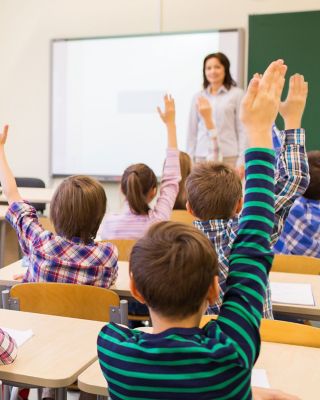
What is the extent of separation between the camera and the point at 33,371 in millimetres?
1425

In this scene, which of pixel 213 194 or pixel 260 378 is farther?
pixel 213 194

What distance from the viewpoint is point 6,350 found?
1.45m

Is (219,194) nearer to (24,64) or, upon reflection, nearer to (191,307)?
(191,307)

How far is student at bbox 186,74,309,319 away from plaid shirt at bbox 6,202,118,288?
406 mm

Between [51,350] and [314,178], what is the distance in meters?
1.90

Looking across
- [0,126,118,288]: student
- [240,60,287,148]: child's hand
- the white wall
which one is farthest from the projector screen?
[240,60,287,148]: child's hand

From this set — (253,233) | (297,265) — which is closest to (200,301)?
(253,233)

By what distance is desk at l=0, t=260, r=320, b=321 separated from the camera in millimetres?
2141

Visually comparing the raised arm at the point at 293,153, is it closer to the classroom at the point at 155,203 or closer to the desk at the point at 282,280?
the classroom at the point at 155,203

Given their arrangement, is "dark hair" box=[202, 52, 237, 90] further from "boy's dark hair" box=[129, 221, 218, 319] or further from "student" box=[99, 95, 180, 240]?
"boy's dark hair" box=[129, 221, 218, 319]

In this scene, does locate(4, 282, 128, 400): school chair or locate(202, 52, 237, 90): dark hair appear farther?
locate(202, 52, 237, 90): dark hair

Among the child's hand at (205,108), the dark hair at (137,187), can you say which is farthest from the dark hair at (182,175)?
the dark hair at (137,187)

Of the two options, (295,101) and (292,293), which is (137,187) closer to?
(292,293)

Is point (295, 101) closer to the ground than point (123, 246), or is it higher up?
higher up
